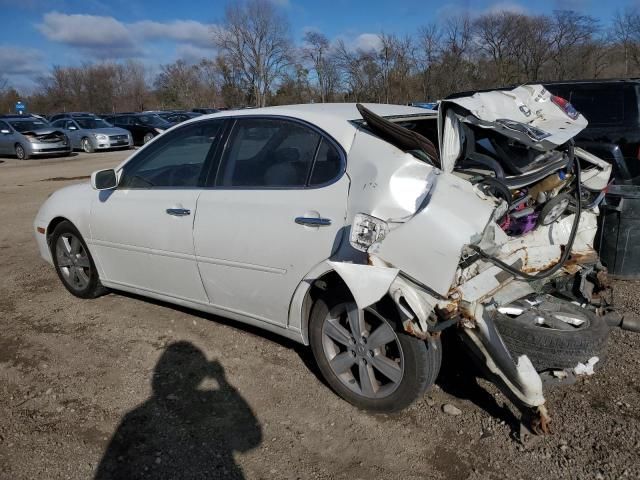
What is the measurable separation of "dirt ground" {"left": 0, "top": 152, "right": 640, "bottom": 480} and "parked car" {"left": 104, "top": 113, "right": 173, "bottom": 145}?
22.5m

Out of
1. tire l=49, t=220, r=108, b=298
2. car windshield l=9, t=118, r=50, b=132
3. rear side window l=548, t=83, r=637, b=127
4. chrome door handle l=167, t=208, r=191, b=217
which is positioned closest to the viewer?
chrome door handle l=167, t=208, r=191, b=217

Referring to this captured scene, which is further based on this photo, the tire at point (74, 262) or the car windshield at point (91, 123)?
the car windshield at point (91, 123)

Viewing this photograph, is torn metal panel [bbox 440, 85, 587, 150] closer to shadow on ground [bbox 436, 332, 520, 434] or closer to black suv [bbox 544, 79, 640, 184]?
shadow on ground [bbox 436, 332, 520, 434]

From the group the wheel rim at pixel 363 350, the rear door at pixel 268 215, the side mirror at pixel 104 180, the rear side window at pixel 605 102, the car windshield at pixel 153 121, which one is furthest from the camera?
the car windshield at pixel 153 121

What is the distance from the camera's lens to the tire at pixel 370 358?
2.86 m

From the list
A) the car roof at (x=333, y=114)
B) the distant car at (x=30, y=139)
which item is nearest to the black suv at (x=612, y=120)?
the car roof at (x=333, y=114)

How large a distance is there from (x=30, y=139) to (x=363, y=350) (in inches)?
883

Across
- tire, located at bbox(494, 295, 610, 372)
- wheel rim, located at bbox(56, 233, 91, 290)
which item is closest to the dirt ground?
tire, located at bbox(494, 295, 610, 372)

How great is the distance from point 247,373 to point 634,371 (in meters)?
2.51

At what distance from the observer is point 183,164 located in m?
3.96

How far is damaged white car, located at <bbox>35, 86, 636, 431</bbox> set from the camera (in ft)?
8.84

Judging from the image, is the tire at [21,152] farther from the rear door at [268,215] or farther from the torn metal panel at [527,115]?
the torn metal panel at [527,115]

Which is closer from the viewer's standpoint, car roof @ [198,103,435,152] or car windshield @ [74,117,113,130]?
car roof @ [198,103,435,152]

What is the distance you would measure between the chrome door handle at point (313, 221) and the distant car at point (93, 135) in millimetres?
22417
